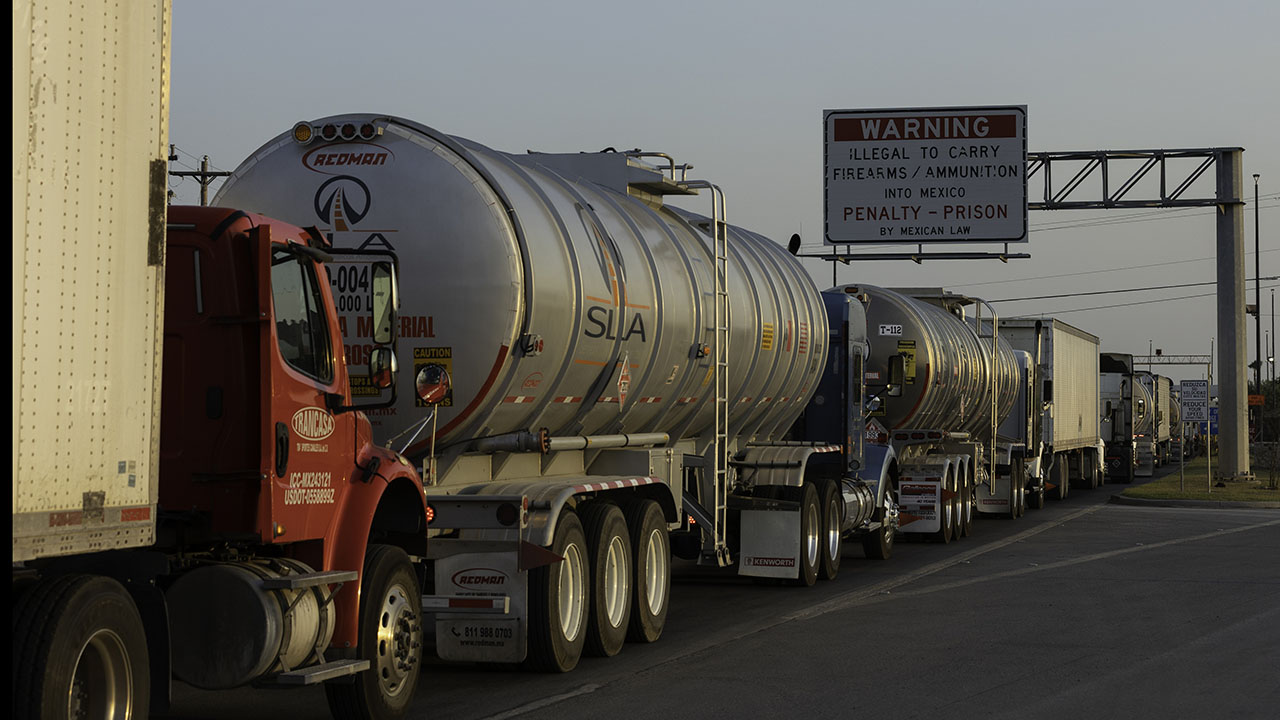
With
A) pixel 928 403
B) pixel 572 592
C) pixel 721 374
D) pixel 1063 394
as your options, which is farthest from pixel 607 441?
pixel 1063 394

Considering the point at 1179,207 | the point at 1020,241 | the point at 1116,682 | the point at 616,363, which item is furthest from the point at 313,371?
the point at 1179,207

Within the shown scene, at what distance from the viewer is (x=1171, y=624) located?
539 inches

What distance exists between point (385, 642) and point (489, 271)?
8.45ft

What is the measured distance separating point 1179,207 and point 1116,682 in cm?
2679

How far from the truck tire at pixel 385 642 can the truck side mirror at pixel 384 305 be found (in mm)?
1182

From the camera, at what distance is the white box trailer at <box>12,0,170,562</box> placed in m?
5.65

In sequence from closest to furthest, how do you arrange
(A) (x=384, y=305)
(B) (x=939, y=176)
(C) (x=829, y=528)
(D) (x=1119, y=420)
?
(A) (x=384, y=305)
(C) (x=829, y=528)
(B) (x=939, y=176)
(D) (x=1119, y=420)

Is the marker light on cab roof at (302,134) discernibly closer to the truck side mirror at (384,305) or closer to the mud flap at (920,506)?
the truck side mirror at (384,305)

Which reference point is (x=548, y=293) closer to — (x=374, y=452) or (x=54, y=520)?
(x=374, y=452)

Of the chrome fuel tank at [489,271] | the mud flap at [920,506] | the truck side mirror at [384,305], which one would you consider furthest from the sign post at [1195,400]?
the truck side mirror at [384,305]

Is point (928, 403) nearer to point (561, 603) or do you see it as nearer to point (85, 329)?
point (561, 603)

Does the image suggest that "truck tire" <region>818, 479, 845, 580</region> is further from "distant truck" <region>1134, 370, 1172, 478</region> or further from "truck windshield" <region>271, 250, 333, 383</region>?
"distant truck" <region>1134, 370, 1172, 478</region>

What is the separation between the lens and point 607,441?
40.6 ft

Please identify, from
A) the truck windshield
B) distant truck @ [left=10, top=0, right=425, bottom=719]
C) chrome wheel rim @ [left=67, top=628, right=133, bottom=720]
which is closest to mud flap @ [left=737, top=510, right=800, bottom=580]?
distant truck @ [left=10, top=0, right=425, bottom=719]
